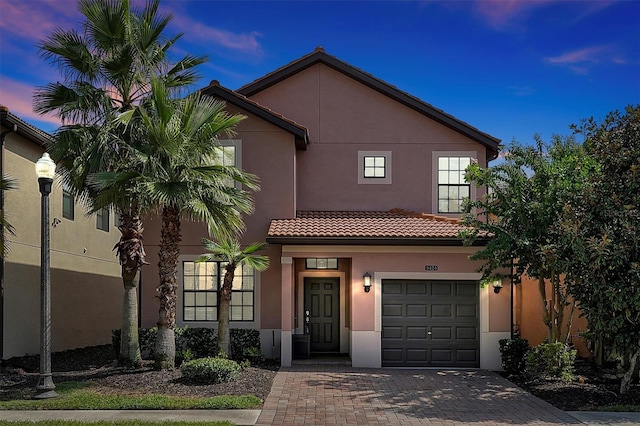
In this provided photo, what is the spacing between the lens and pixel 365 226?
16.4 metres

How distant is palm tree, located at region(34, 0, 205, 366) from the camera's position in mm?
13148

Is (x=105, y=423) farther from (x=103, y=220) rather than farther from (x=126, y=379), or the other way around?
(x=103, y=220)

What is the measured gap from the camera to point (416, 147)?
60.6ft

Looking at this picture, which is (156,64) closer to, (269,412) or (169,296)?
(169,296)

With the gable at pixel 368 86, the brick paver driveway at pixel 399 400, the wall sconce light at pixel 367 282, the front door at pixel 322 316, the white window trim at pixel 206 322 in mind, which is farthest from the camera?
the gable at pixel 368 86

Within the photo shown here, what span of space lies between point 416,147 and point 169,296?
895cm

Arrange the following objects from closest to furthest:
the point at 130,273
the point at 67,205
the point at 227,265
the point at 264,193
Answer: the point at 130,273 < the point at 227,265 < the point at 264,193 < the point at 67,205

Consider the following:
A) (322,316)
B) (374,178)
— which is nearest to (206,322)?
(322,316)

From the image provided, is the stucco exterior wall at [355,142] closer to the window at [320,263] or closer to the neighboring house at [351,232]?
the neighboring house at [351,232]

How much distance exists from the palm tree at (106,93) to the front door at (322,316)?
5595mm

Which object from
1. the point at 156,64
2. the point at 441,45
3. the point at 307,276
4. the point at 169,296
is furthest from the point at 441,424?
the point at 441,45

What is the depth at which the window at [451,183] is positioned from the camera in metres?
18.4

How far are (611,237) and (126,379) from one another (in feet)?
32.8

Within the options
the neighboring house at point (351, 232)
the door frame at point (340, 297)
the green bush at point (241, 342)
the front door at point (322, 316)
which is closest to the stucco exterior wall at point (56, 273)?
the neighboring house at point (351, 232)
